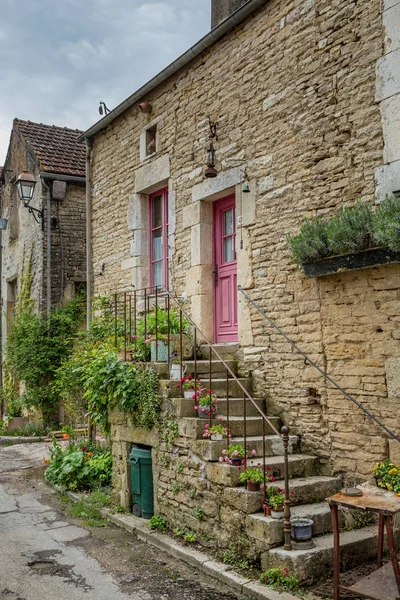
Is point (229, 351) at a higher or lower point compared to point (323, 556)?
higher

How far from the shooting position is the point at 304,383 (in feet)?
17.9

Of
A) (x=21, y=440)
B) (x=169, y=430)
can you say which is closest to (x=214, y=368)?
(x=169, y=430)

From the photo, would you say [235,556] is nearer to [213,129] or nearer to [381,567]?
[381,567]

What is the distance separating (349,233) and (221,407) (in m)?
2.19

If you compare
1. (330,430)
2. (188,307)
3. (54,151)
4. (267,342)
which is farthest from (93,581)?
(54,151)

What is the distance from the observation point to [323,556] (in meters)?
4.09

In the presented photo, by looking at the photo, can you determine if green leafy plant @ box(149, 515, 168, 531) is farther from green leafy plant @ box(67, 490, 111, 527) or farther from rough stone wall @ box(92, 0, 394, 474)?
rough stone wall @ box(92, 0, 394, 474)

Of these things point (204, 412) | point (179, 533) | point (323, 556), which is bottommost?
point (179, 533)

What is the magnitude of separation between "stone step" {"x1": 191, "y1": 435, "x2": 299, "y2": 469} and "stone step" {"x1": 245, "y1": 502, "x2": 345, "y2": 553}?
53cm

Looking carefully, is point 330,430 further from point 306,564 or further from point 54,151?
point 54,151

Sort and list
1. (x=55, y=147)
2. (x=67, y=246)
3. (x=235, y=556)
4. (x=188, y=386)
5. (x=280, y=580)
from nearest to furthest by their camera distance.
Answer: (x=280, y=580) < (x=235, y=556) < (x=188, y=386) < (x=67, y=246) < (x=55, y=147)

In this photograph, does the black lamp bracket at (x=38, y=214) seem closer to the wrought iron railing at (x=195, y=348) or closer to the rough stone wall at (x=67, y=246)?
the rough stone wall at (x=67, y=246)

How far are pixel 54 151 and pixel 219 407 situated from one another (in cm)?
855

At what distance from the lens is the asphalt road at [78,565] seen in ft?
13.7
